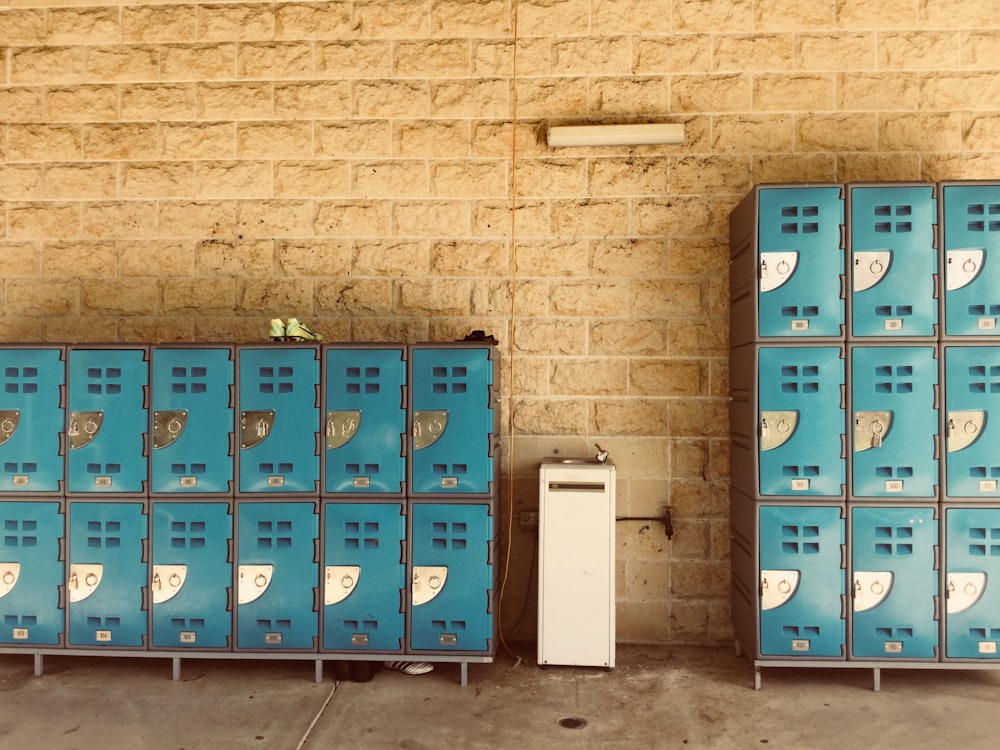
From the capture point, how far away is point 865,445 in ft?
11.0

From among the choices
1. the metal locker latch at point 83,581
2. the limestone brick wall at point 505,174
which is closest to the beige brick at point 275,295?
the limestone brick wall at point 505,174

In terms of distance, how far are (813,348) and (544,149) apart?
1834 mm

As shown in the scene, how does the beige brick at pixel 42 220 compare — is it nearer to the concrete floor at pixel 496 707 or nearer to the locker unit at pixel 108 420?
the locker unit at pixel 108 420

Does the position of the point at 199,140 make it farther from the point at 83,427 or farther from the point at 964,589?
the point at 964,589

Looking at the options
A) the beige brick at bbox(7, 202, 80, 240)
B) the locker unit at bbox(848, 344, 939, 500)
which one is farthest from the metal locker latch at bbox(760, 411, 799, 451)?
the beige brick at bbox(7, 202, 80, 240)

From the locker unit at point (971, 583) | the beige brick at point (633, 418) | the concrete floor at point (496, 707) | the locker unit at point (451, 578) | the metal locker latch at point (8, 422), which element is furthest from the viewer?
the beige brick at point (633, 418)

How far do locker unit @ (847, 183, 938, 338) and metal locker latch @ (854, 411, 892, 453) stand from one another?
1.23 feet

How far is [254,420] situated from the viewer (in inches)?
136

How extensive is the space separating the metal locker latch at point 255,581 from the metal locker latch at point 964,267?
11.5 ft

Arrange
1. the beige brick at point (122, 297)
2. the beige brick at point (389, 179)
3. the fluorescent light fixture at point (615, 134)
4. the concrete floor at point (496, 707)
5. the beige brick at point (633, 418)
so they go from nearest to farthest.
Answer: the concrete floor at point (496, 707) < the fluorescent light fixture at point (615, 134) < the beige brick at point (633, 418) < the beige brick at point (389, 179) < the beige brick at point (122, 297)

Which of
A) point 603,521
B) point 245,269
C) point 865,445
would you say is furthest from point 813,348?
point 245,269

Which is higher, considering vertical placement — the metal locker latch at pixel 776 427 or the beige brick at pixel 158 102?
the beige brick at pixel 158 102

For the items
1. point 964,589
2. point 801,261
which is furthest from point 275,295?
point 964,589

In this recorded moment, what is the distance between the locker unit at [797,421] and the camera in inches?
132
